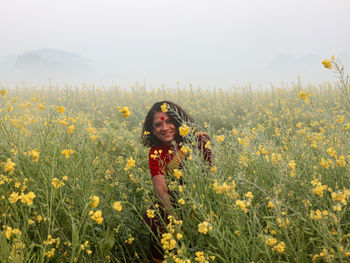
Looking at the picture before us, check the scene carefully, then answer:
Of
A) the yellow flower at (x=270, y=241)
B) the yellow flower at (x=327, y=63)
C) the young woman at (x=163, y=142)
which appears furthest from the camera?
the young woman at (x=163, y=142)

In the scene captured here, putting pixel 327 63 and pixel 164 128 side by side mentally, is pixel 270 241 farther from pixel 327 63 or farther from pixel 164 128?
pixel 164 128

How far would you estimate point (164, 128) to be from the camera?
2410 mm

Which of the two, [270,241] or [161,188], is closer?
[270,241]

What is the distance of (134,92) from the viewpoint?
10.3 metres

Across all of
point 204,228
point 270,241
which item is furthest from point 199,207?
point 270,241

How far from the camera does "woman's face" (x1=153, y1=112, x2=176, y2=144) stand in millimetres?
2428

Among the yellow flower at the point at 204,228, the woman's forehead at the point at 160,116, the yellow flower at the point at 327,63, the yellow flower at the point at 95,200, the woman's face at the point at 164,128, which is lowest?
the yellow flower at the point at 204,228

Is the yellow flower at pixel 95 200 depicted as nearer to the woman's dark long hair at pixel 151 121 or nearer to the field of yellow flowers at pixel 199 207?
the field of yellow flowers at pixel 199 207

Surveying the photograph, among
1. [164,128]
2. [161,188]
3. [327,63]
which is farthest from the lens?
[164,128]

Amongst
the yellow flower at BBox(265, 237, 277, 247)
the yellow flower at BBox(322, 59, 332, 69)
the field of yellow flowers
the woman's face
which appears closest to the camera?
the yellow flower at BBox(265, 237, 277, 247)

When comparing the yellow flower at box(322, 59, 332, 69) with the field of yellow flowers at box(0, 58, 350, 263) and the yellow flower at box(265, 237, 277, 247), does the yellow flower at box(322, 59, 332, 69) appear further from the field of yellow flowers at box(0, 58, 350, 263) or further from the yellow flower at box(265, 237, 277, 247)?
the yellow flower at box(265, 237, 277, 247)

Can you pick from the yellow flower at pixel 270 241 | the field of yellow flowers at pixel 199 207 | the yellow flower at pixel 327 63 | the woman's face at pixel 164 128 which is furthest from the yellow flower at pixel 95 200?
the yellow flower at pixel 327 63

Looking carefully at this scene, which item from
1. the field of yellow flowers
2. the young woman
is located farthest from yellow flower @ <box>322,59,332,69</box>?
the young woman

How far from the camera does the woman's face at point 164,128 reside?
2.43 meters
